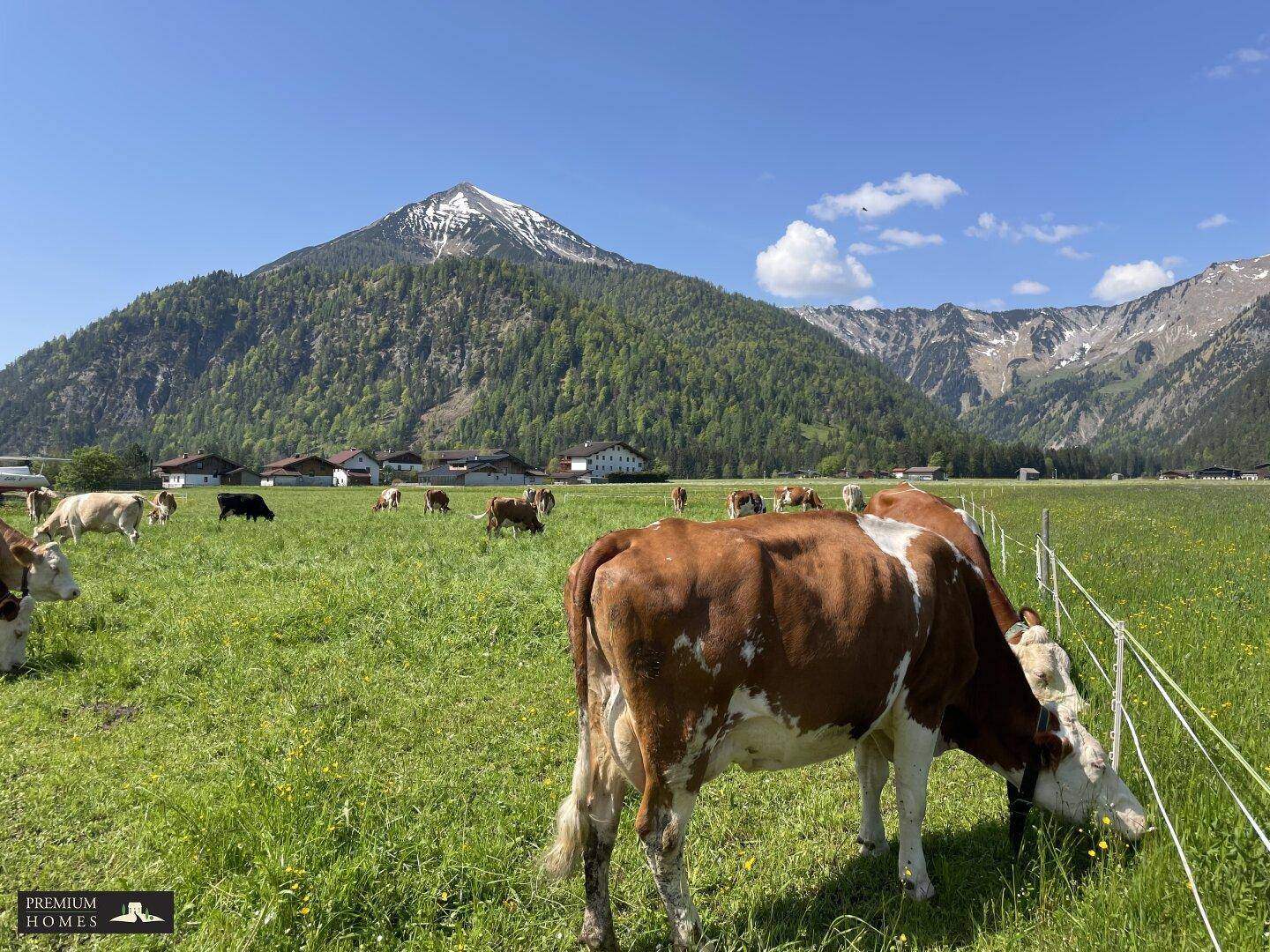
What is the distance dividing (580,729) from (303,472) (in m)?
145

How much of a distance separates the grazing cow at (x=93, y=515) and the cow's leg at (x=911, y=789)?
24163 mm

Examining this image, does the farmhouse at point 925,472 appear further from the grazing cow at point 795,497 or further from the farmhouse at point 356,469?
the grazing cow at point 795,497

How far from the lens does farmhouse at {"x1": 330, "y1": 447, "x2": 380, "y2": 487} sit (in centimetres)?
13338

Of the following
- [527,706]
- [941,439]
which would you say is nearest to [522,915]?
[527,706]

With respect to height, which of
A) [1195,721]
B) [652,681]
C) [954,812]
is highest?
[652,681]

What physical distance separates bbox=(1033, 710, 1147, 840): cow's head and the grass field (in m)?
0.16

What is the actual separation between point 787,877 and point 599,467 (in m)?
150

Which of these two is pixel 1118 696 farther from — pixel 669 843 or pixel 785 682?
pixel 669 843

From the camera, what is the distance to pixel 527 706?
25.7 ft

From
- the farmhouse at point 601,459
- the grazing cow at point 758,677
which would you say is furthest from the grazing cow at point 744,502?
the farmhouse at point 601,459

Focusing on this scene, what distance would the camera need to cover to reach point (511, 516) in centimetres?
2638

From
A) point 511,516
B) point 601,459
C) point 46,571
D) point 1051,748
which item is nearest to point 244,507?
point 511,516

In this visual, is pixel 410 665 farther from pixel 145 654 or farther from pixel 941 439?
pixel 941 439

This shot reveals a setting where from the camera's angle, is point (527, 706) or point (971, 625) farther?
point (527, 706)
